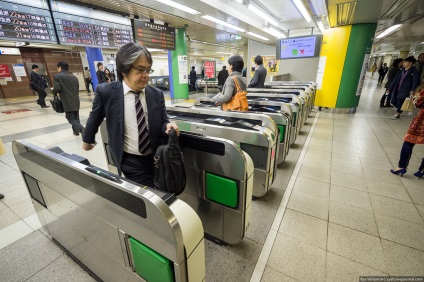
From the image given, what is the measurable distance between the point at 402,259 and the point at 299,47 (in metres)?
7.02

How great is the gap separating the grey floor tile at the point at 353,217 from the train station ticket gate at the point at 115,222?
1682 millimetres

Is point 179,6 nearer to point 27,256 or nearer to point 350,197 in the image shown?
point 350,197

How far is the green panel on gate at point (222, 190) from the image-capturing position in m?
1.53

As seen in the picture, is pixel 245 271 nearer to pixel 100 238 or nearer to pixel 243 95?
pixel 100 238

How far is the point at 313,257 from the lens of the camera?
64.6 inches

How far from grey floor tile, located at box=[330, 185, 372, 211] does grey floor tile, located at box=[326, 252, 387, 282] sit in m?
0.87

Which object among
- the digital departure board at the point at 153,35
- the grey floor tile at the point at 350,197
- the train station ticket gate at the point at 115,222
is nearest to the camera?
the train station ticket gate at the point at 115,222

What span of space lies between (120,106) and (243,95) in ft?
5.95

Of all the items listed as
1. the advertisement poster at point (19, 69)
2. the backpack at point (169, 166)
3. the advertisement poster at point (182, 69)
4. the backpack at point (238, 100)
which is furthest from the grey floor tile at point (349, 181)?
the advertisement poster at point (19, 69)

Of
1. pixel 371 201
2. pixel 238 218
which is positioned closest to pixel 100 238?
pixel 238 218

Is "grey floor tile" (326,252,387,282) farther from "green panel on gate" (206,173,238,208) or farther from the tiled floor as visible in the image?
"green panel on gate" (206,173,238,208)

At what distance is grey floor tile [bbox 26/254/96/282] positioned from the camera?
1.50 m

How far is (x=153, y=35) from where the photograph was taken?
636 cm

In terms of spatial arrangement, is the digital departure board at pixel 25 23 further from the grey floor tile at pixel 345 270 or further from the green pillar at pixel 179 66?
the grey floor tile at pixel 345 270
